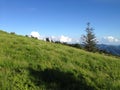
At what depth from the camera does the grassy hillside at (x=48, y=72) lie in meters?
10.9

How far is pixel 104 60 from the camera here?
1858 centimetres

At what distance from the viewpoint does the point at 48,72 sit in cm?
1259

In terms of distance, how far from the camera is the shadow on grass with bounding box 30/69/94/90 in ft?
36.9

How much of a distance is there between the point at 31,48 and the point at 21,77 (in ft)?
21.2

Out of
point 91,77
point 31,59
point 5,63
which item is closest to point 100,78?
point 91,77

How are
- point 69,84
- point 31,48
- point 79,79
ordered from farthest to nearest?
point 31,48, point 79,79, point 69,84

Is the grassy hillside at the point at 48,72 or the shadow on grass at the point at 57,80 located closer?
the grassy hillside at the point at 48,72

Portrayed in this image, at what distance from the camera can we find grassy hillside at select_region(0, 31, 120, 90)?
35.7 ft

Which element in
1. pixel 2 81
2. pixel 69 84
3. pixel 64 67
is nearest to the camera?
pixel 2 81

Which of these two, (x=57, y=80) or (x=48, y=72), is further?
(x=48, y=72)

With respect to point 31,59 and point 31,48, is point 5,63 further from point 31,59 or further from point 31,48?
point 31,48

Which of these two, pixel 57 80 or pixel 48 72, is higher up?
pixel 48 72

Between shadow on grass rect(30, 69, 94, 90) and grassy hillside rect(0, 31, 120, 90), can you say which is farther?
shadow on grass rect(30, 69, 94, 90)

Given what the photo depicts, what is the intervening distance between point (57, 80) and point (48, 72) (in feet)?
2.81
